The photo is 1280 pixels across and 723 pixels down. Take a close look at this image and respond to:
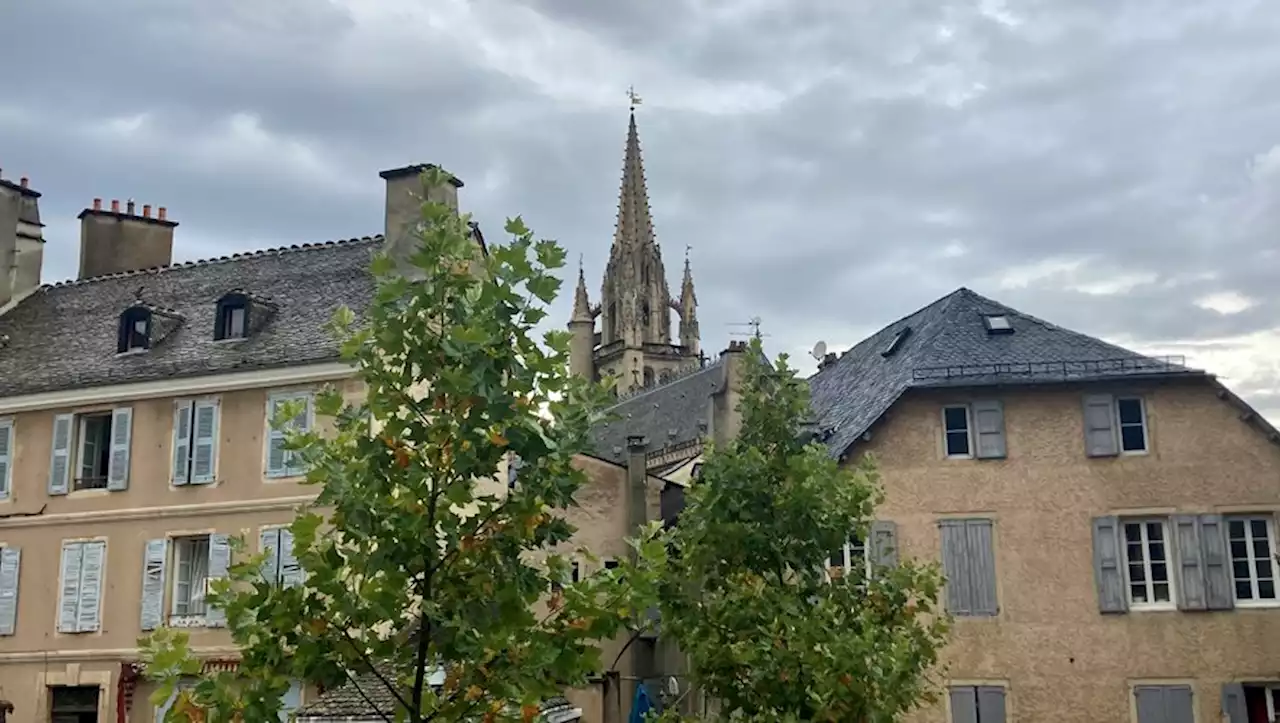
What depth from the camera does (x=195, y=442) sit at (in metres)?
20.5

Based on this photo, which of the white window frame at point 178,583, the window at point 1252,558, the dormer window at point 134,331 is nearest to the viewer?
the white window frame at point 178,583

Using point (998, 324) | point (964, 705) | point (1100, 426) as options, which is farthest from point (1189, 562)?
point (998, 324)

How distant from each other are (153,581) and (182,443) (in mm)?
2358

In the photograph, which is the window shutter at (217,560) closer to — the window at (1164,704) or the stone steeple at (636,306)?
the window at (1164,704)

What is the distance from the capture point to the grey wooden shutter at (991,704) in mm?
20406

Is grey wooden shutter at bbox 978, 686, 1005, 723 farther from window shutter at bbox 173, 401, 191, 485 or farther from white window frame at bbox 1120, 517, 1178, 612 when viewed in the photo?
window shutter at bbox 173, 401, 191, 485

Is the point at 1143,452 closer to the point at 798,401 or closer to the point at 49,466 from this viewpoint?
the point at 798,401

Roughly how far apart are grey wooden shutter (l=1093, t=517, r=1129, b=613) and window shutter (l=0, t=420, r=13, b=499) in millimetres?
19291

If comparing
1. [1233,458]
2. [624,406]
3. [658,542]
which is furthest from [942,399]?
[624,406]

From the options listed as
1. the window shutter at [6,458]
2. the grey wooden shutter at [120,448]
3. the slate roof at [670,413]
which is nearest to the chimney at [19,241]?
the window shutter at [6,458]

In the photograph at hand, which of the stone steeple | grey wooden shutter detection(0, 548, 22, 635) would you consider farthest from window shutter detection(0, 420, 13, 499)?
the stone steeple

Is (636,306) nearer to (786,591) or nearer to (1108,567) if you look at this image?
(1108,567)

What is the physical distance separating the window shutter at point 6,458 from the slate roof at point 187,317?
0.65 meters

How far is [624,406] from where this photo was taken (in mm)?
59781
